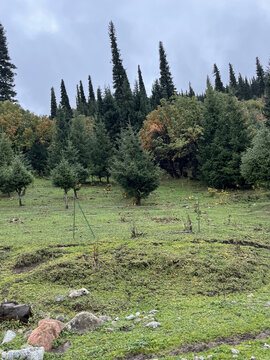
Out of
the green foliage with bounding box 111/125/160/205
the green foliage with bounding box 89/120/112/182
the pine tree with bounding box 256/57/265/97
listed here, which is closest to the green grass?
the green foliage with bounding box 111/125/160/205

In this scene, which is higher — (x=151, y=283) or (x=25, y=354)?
(x=25, y=354)

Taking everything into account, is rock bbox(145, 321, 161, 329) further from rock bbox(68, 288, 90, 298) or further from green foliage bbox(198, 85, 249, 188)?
green foliage bbox(198, 85, 249, 188)

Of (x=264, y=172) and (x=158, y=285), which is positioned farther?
(x=264, y=172)

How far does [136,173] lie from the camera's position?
1024 inches

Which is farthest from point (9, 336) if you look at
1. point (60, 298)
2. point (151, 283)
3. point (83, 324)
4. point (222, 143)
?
point (222, 143)

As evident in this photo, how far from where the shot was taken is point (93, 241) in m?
11.0

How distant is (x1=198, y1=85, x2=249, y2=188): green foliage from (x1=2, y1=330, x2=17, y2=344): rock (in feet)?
99.6

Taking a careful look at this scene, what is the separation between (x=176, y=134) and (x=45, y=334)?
35750 millimetres

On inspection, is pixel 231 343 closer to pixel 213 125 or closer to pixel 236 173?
pixel 236 173

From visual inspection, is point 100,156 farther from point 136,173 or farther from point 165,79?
point 165,79

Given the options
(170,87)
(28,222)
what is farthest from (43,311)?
(170,87)

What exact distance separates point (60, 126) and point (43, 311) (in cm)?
4575

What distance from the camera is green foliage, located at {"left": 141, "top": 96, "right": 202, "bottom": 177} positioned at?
125ft

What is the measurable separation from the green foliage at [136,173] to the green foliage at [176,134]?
35.0ft
